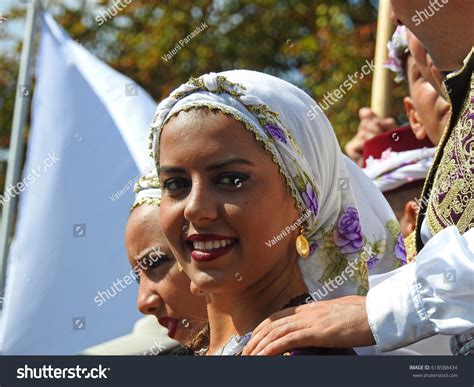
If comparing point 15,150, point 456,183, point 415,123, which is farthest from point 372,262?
point 15,150

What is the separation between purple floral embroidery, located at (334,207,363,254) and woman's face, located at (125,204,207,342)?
34.3 inches

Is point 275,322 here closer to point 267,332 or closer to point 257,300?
point 267,332

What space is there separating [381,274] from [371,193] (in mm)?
232

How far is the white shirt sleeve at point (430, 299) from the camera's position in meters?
2.54

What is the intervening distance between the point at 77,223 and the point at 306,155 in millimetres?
2385

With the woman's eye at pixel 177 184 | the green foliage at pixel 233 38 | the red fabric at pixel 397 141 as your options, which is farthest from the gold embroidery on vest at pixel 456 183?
the green foliage at pixel 233 38

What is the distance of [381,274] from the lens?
3.14 meters

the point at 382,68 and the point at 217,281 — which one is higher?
the point at 382,68

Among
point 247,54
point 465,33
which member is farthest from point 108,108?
point 247,54

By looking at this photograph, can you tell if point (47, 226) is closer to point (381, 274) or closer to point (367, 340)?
point (381, 274)

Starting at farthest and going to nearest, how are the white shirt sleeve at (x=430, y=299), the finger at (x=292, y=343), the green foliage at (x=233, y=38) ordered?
1. the green foliage at (x=233, y=38)
2. the finger at (x=292, y=343)
3. the white shirt sleeve at (x=430, y=299)

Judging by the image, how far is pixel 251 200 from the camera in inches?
111

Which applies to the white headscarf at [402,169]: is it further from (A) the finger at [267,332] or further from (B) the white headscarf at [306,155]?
(A) the finger at [267,332]

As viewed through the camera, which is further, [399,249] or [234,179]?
[399,249]
